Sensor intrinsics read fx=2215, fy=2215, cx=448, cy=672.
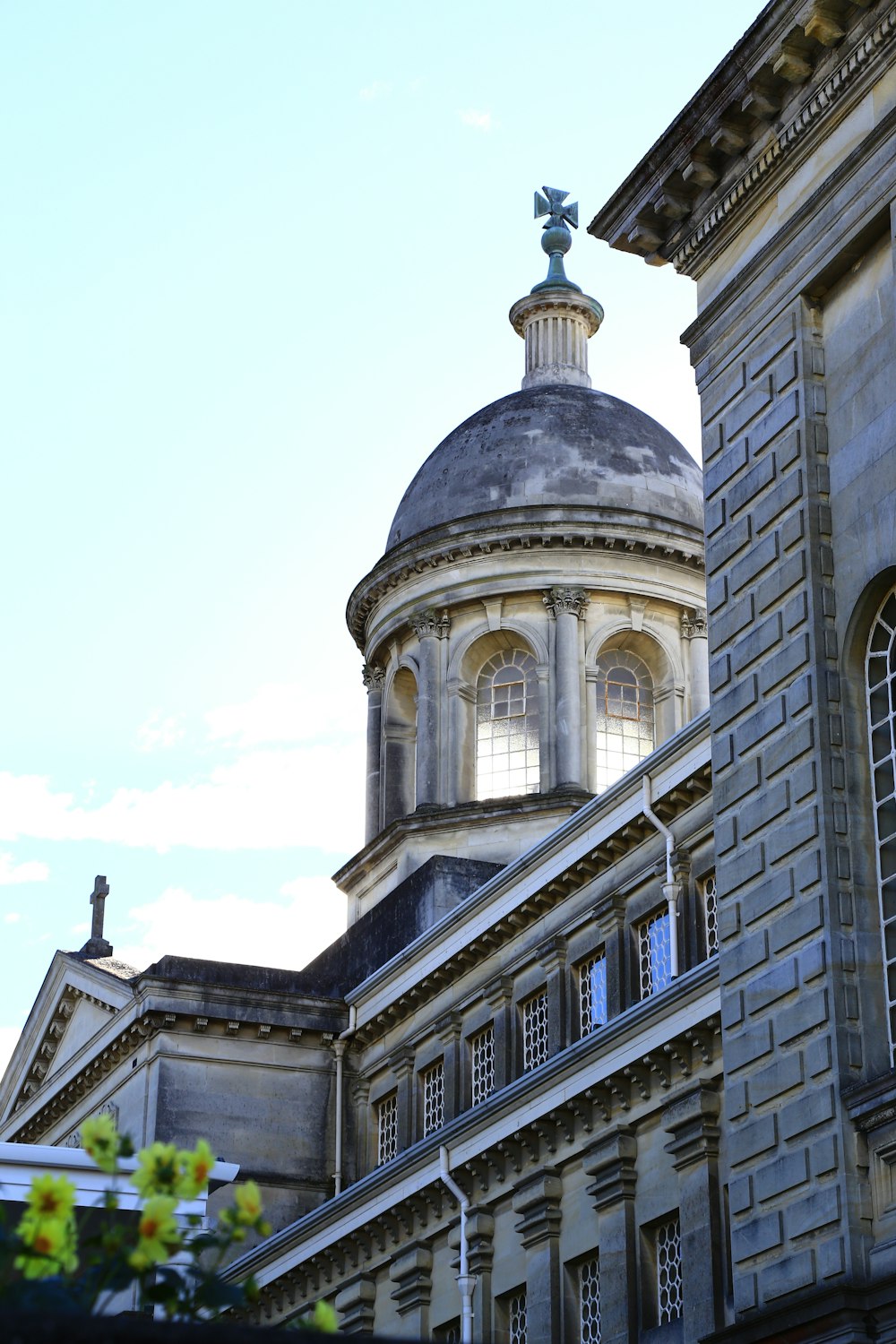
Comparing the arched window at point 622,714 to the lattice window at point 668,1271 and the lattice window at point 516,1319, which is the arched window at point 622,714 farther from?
the lattice window at point 668,1271

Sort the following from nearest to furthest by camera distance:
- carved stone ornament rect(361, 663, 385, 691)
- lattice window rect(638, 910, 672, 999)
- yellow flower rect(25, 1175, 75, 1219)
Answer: yellow flower rect(25, 1175, 75, 1219) → lattice window rect(638, 910, 672, 999) → carved stone ornament rect(361, 663, 385, 691)

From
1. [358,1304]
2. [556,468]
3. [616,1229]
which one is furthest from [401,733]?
[616,1229]

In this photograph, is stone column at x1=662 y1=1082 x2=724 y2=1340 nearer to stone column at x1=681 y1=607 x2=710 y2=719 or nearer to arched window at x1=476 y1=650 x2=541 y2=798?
arched window at x1=476 y1=650 x2=541 y2=798

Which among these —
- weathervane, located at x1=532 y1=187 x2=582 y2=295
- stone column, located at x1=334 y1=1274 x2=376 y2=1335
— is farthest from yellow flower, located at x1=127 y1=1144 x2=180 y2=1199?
weathervane, located at x1=532 y1=187 x2=582 y2=295

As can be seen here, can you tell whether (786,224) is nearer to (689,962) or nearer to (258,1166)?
(689,962)

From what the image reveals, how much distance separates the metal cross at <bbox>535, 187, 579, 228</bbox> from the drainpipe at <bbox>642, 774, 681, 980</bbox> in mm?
24952

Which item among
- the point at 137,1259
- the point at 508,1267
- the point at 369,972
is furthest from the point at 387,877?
the point at 137,1259

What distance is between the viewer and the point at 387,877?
39250mm

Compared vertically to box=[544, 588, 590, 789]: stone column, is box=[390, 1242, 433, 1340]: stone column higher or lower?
lower

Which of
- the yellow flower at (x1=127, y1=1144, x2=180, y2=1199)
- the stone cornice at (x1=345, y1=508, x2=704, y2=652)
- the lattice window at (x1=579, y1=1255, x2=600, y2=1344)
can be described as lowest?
the yellow flower at (x1=127, y1=1144, x2=180, y2=1199)

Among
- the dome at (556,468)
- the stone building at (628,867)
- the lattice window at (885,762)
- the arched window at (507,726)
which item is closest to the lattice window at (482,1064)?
the stone building at (628,867)

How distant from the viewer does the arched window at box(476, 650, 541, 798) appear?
3966 centimetres

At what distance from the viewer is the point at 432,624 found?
40781 mm

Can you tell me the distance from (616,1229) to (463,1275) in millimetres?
3447
